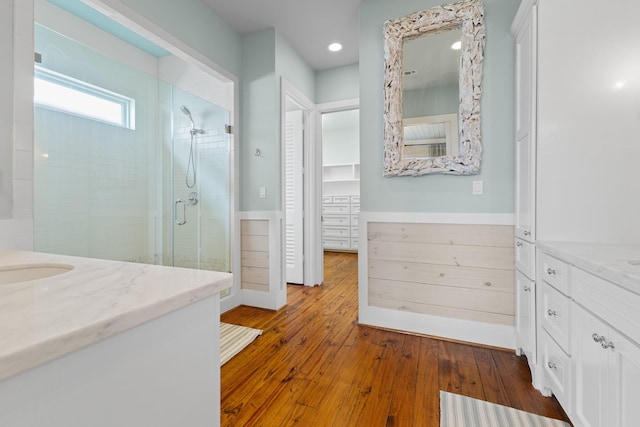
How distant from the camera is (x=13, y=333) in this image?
0.39 metres

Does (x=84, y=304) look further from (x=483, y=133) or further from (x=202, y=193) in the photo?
(x=202, y=193)

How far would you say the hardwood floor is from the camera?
4.73 feet

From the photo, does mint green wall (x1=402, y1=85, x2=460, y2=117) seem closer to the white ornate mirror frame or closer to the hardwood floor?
the white ornate mirror frame

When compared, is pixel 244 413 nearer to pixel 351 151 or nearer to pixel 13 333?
pixel 13 333

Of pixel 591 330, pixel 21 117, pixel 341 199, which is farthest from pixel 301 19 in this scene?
pixel 341 199

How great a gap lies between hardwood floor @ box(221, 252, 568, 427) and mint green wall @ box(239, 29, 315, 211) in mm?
1223

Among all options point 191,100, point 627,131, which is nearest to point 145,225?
point 191,100

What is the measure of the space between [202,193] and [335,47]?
209cm

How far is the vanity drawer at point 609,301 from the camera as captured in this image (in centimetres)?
87

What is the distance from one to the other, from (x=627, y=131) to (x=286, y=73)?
2.65m

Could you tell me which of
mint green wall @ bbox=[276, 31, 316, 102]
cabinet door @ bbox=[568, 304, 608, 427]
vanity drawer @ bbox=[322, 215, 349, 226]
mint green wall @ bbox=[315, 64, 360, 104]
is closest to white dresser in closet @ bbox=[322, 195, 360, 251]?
vanity drawer @ bbox=[322, 215, 349, 226]

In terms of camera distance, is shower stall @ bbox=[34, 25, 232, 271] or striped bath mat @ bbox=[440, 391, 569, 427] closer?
striped bath mat @ bbox=[440, 391, 569, 427]

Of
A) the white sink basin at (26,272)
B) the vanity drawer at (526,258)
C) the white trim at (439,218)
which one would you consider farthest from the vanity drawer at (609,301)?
the white sink basin at (26,272)

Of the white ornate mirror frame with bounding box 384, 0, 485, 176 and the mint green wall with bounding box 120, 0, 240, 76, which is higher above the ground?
the mint green wall with bounding box 120, 0, 240, 76
